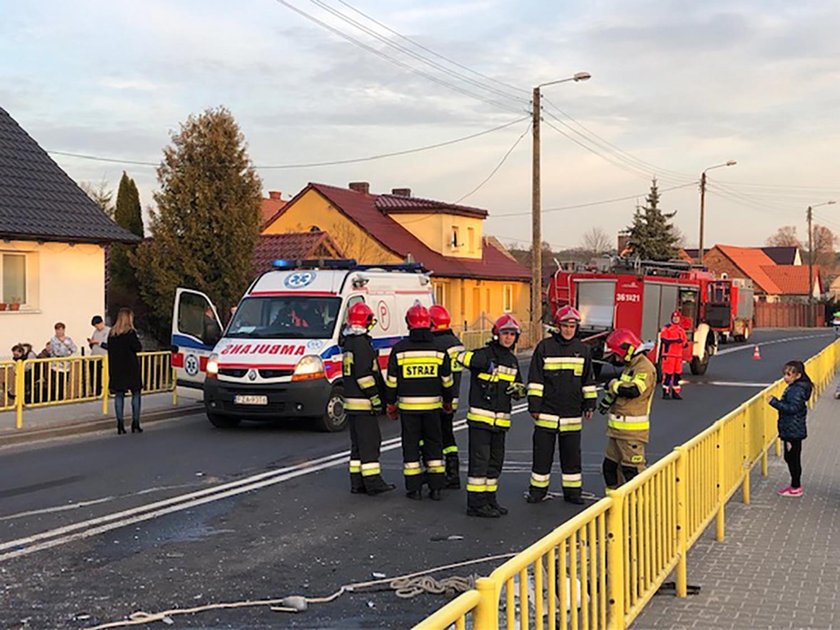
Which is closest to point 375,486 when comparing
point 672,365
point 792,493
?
point 792,493

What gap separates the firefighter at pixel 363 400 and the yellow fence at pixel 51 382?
657 cm

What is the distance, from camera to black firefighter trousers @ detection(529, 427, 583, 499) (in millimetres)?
8750

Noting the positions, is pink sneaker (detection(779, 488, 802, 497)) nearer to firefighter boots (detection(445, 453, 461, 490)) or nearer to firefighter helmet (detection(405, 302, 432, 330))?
firefighter boots (detection(445, 453, 461, 490))

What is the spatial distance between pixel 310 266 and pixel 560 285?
10.6 metres

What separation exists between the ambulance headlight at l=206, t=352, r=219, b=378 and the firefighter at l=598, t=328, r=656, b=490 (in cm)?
710

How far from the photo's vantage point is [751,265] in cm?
9956

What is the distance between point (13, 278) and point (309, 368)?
906cm

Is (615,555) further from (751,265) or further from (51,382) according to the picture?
(751,265)

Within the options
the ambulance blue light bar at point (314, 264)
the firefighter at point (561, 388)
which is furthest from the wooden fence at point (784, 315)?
the firefighter at point (561, 388)

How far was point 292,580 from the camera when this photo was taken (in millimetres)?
6602

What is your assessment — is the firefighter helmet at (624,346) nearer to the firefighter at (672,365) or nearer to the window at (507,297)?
the firefighter at (672,365)

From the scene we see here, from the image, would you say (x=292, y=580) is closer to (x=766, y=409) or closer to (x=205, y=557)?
(x=205, y=557)

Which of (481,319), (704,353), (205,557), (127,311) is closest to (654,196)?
→ (481,319)

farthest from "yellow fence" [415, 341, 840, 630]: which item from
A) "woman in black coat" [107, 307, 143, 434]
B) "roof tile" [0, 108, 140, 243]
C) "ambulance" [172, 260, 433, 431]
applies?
"roof tile" [0, 108, 140, 243]
